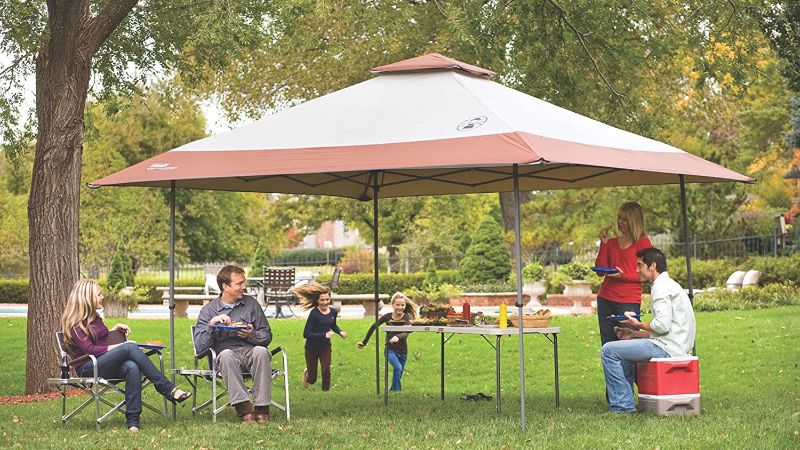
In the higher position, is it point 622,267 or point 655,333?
point 622,267

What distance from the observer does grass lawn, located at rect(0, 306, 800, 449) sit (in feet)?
25.3

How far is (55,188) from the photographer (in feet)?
39.7

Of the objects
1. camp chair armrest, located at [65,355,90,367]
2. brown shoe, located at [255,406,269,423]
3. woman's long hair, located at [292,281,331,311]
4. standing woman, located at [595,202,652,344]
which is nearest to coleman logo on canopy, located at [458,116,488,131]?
standing woman, located at [595,202,652,344]

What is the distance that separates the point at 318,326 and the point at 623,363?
3460 millimetres

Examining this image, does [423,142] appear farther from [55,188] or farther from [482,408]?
[55,188]

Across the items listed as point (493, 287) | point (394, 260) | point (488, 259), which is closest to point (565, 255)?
point (394, 260)

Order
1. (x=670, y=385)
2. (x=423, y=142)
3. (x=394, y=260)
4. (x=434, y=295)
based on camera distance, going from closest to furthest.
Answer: (x=423, y=142)
(x=670, y=385)
(x=434, y=295)
(x=394, y=260)

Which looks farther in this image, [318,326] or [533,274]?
[533,274]

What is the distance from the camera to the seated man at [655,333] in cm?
854

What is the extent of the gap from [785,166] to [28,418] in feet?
111

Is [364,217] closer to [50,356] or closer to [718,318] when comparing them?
[718,318]

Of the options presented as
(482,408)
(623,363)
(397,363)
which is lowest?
(482,408)

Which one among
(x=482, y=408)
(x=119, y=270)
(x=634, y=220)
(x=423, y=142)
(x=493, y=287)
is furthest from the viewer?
(x=119, y=270)

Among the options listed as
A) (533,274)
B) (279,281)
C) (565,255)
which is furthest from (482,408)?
(565,255)
